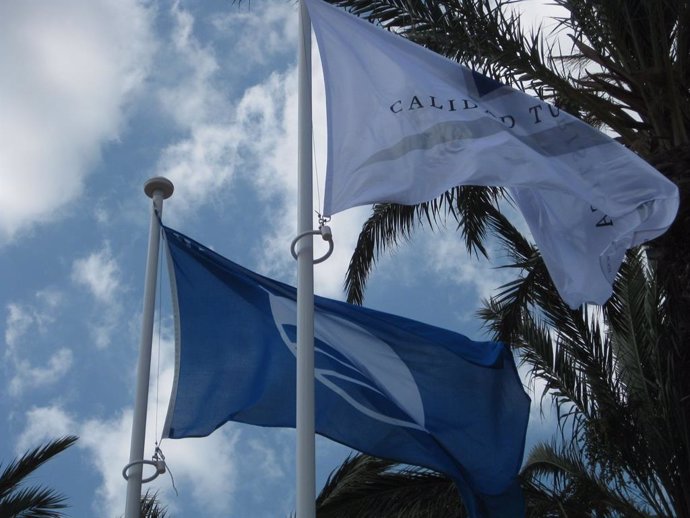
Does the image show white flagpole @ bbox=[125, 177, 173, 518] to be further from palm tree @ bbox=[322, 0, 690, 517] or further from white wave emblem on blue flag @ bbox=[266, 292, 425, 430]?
palm tree @ bbox=[322, 0, 690, 517]

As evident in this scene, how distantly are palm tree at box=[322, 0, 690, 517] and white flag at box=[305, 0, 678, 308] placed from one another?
1989 millimetres

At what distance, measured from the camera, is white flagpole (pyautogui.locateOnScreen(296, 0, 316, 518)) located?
21.7ft

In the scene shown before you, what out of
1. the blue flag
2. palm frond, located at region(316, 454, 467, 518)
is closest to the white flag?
the blue flag

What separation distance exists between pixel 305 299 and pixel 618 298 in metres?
6.43

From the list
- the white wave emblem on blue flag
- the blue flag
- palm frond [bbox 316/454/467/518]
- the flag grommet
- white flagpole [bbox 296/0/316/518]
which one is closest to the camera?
white flagpole [bbox 296/0/316/518]

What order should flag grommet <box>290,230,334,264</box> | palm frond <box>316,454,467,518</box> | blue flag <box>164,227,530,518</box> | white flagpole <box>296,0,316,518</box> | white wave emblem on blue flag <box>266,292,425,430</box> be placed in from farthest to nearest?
1. palm frond <box>316,454,467,518</box>
2. white wave emblem on blue flag <box>266,292,425,430</box>
3. blue flag <box>164,227,530,518</box>
4. flag grommet <box>290,230,334,264</box>
5. white flagpole <box>296,0,316,518</box>

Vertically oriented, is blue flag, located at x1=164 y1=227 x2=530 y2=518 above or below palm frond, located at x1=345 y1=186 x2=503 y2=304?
below

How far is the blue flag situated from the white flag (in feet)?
4.94

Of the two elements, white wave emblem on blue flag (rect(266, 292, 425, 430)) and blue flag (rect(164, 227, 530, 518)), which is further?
white wave emblem on blue flag (rect(266, 292, 425, 430))

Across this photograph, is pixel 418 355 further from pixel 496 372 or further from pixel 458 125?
pixel 458 125

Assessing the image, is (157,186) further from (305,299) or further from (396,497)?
(396,497)

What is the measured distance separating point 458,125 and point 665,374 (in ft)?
13.3

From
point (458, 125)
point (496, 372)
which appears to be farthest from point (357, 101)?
point (496, 372)

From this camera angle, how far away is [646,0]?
11328mm
